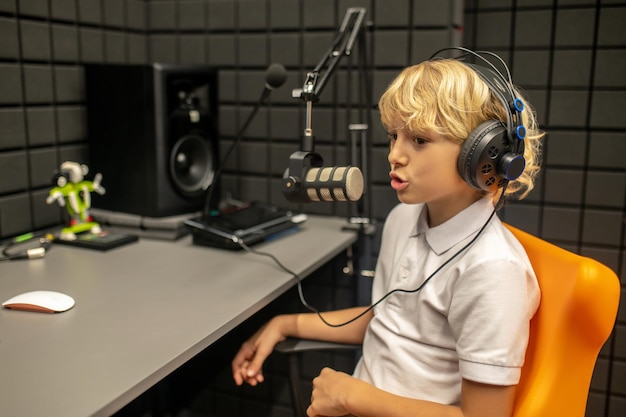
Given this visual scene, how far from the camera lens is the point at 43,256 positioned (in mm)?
1453

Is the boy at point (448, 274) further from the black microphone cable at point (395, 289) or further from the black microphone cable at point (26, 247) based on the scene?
the black microphone cable at point (26, 247)

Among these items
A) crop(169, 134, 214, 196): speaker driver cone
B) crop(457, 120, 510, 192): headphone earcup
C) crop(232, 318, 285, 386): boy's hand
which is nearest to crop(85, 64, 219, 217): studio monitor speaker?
crop(169, 134, 214, 196): speaker driver cone

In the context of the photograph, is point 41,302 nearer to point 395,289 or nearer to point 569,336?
point 395,289

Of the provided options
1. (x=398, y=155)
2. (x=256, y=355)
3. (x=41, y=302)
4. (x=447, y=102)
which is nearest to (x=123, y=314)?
(x=41, y=302)

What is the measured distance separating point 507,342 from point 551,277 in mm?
140

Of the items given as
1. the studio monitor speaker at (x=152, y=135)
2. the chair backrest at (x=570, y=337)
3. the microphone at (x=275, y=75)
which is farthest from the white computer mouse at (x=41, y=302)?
the chair backrest at (x=570, y=337)

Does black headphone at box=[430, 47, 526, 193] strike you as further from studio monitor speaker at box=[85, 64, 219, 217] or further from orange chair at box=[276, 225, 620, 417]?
studio monitor speaker at box=[85, 64, 219, 217]

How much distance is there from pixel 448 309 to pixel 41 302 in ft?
2.40

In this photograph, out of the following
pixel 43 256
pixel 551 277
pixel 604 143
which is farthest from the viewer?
pixel 604 143

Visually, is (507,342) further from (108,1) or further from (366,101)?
(108,1)

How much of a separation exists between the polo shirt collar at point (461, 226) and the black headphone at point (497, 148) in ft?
0.31

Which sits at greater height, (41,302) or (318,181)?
(318,181)

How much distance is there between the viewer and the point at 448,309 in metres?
1.03

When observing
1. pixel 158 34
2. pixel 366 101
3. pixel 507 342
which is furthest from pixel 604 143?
pixel 158 34
